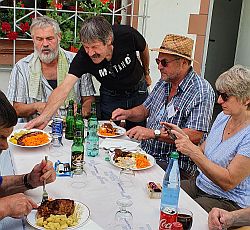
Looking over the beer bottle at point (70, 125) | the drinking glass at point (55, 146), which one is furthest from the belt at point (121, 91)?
the drinking glass at point (55, 146)

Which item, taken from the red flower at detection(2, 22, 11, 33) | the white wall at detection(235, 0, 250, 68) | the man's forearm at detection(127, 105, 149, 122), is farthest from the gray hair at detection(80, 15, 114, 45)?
the white wall at detection(235, 0, 250, 68)

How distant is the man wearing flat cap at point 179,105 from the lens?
247 cm

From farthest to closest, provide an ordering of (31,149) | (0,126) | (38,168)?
(31,149), (38,168), (0,126)

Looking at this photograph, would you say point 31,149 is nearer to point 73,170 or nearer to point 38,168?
point 73,170

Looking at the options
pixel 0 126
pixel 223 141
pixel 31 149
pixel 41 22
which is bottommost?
pixel 31 149

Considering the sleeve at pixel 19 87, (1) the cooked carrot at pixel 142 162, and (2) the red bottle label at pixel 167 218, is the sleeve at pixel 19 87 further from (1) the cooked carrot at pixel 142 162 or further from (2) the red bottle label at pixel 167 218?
(2) the red bottle label at pixel 167 218

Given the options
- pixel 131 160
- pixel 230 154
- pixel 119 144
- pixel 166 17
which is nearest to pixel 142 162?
pixel 131 160

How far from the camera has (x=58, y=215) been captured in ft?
4.93

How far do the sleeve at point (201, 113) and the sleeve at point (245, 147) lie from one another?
0.51 m

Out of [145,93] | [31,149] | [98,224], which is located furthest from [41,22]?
[98,224]

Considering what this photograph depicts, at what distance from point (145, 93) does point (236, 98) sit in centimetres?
160

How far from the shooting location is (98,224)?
1.53m

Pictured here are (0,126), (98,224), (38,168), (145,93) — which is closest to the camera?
(0,126)

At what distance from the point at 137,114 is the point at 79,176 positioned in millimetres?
1041
